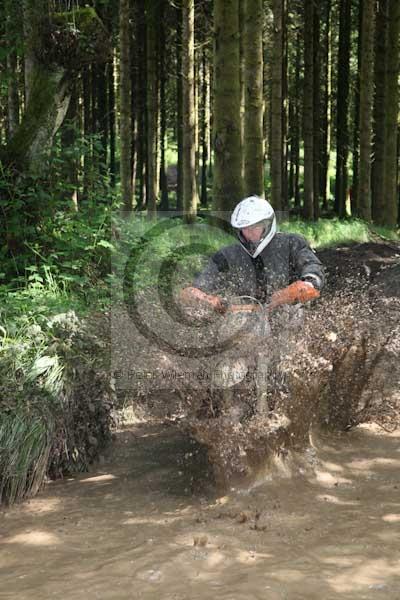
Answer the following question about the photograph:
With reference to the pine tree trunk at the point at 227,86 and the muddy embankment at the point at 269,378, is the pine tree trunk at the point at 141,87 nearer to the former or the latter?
the pine tree trunk at the point at 227,86

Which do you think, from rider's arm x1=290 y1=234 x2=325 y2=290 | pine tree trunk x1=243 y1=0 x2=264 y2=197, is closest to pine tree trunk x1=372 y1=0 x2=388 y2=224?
pine tree trunk x1=243 y1=0 x2=264 y2=197

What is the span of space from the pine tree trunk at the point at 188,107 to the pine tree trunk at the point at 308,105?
564cm

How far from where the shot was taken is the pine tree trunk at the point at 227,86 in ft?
37.0

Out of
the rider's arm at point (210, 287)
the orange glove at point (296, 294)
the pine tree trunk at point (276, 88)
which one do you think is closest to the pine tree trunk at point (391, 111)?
the pine tree trunk at point (276, 88)

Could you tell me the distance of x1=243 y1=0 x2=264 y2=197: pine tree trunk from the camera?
12.5m

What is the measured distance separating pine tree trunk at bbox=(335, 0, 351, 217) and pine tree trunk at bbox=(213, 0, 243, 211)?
1435 cm

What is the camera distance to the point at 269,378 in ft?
18.9

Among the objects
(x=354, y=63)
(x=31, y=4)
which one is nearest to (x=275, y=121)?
(x=31, y=4)

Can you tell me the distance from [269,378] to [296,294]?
2.43 ft

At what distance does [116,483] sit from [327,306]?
2.42 metres

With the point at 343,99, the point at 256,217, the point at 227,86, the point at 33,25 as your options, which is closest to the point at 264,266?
the point at 256,217

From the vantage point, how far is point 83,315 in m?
7.32

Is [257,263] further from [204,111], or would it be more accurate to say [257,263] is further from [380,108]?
[204,111]

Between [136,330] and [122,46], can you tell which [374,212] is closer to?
[122,46]
